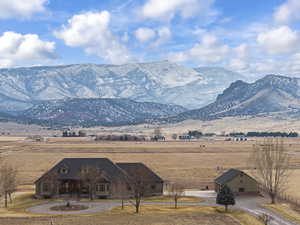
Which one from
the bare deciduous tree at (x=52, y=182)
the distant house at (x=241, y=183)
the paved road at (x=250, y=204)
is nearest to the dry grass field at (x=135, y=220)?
the paved road at (x=250, y=204)

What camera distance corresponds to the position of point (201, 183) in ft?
369

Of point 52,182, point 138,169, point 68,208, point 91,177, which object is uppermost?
point 138,169

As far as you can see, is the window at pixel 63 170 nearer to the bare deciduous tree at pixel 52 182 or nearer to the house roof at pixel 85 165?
the house roof at pixel 85 165

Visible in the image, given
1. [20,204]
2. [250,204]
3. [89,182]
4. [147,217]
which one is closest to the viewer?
[147,217]

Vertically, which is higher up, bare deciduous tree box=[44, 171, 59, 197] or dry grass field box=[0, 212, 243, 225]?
bare deciduous tree box=[44, 171, 59, 197]

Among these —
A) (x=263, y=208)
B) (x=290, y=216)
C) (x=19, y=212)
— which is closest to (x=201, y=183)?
(x=263, y=208)

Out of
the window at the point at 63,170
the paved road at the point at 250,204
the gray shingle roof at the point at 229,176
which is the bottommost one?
the paved road at the point at 250,204

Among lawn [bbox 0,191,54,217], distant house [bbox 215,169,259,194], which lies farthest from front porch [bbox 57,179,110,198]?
distant house [bbox 215,169,259,194]

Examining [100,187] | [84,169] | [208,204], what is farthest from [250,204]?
[84,169]

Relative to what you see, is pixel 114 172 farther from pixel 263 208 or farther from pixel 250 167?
pixel 250 167

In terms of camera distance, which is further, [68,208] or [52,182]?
[52,182]

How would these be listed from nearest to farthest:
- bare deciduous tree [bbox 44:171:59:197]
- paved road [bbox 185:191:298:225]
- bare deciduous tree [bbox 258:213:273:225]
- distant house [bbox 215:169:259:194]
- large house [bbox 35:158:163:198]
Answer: bare deciduous tree [bbox 258:213:273:225], paved road [bbox 185:191:298:225], large house [bbox 35:158:163:198], bare deciduous tree [bbox 44:171:59:197], distant house [bbox 215:169:259:194]

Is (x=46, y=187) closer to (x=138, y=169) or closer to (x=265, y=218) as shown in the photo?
(x=138, y=169)

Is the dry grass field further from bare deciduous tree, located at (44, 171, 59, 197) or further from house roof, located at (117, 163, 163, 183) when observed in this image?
house roof, located at (117, 163, 163, 183)
